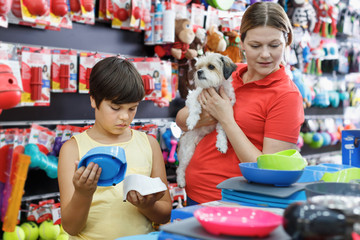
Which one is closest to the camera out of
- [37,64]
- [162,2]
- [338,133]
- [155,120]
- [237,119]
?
[237,119]

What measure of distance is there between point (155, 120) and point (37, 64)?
3.71 ft

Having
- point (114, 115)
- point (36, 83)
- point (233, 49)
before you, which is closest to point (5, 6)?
point (36, 83)

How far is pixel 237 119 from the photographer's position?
1.76 metres

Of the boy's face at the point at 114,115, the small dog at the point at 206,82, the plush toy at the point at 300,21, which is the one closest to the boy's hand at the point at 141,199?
the boy's face at the point at 114,115

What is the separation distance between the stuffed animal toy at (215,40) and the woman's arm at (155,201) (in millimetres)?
1582

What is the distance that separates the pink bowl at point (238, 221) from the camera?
736 mm

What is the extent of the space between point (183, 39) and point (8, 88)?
1.43m

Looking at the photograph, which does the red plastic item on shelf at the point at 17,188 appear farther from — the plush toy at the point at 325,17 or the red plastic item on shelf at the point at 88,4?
the plush toy at the point at 325,17

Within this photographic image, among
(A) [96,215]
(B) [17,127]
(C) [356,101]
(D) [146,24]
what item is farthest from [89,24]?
(C) [356,101]

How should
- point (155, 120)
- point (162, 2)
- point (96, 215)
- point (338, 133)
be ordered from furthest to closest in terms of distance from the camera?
point (338, 133) → point (155, 120) → point (162, 2) → point (96, 215)

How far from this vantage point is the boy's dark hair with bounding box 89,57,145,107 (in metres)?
1.54

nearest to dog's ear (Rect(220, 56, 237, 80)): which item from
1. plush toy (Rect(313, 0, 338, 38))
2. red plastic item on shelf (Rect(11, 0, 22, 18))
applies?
red plastic item on shelf (Rect(11, 0, 22, 18))

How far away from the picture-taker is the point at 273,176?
1126 mm

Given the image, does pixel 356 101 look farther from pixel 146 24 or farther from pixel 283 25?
pixel 283 25
